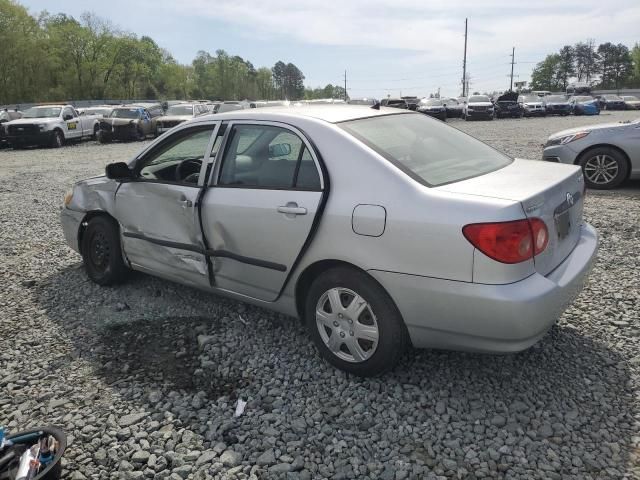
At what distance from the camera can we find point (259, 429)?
2.75m

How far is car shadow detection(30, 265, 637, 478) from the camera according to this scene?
2.61 meters

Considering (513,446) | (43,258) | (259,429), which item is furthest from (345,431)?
(43,258)

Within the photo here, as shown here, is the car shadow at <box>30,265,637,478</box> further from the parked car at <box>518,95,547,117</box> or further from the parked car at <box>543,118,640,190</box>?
the parked car at <box>518,95,547,117</box>

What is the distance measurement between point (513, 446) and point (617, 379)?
37.4 inches

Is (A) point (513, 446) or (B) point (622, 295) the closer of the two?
(A) point (513, 446)

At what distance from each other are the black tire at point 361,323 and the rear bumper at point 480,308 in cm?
8

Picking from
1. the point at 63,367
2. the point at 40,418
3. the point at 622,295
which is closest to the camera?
the point at 40,418

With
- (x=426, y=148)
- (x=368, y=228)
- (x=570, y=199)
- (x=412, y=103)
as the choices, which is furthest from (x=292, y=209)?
(x=412, y=103)

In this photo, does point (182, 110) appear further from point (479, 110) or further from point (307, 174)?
point (307, 174)

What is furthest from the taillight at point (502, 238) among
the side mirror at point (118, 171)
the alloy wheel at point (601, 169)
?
the alloy wheel at point (601, 169)

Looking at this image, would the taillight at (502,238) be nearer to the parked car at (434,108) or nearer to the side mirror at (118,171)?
the side mirror at (118,171)

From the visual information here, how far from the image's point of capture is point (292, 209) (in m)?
3.12

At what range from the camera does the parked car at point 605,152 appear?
26.0ft

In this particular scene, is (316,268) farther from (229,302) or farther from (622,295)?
(622,295)
